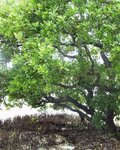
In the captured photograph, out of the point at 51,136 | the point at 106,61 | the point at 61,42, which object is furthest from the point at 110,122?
the point at 61,42

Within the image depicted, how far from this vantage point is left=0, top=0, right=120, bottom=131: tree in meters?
9.45

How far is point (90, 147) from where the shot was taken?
11070 millimetres

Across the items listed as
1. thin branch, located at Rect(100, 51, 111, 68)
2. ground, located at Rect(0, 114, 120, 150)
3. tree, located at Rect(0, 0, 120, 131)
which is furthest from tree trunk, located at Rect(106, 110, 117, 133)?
thin branch, located at Rect(100, 51, 111, 68)

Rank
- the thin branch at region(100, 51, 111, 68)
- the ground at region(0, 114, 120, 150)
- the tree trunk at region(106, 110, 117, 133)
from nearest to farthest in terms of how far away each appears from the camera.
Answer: the ground at region(0, 114, 120, 150)
the thin branch at region(100, 51, 111, 68)
the tree trunk at region(106, 110, 117, 133)

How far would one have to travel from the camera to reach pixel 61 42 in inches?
412

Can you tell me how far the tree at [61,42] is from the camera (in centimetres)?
945

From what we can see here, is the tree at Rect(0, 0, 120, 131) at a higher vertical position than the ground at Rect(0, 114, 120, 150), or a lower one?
higher

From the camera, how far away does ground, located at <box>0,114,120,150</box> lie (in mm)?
11203

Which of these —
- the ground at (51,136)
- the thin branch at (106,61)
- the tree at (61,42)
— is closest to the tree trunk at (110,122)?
the ground at (51,136)

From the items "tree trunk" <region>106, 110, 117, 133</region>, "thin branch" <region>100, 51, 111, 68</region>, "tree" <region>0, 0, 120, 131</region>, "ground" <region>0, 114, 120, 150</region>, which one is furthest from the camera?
"tree trunk" <region>106, 110, 117, 133</region>

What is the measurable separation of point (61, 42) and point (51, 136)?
369 cm

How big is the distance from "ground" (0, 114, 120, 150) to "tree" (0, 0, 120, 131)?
4.22 ft

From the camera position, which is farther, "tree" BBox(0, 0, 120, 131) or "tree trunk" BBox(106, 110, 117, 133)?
"tree trunk" BBox(106, 110, 117, 133)

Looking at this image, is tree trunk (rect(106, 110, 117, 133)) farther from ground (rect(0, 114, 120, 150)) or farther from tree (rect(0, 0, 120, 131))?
tree (rect(0, 0, 120, 131))
